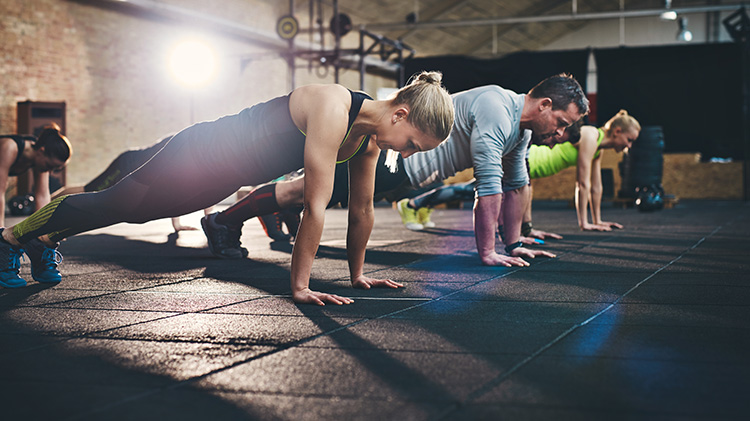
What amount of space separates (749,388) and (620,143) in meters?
4.46

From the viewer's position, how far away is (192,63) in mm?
13375

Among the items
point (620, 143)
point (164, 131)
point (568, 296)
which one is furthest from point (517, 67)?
point (568, 296)

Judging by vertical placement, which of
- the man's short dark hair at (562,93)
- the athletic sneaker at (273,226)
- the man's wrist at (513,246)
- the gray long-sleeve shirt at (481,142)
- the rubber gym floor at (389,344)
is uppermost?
the man's short dark hair at (562,93)

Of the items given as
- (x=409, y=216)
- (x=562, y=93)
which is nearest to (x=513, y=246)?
(x=562, y=93)

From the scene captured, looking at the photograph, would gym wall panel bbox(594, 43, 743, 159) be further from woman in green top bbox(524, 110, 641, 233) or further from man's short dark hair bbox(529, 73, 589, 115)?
man's short dark hair bbox(529, 73, 589, 115)

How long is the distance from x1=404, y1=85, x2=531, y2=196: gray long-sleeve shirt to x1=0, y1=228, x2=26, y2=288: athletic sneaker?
73.0 inches

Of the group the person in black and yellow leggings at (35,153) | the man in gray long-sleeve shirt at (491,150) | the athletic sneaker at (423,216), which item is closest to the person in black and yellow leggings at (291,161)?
the man in gray long-sleeve shirt at (491,150)

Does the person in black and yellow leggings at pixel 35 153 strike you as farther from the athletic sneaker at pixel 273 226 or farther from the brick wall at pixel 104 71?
the brick wall at pixel 104 71

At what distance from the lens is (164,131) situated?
12.9 m

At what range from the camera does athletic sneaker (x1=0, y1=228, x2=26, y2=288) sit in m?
2.77

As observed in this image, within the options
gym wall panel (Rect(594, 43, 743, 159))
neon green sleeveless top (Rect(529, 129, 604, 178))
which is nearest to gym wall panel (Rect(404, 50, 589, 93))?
gym wall panel (Rect(594, 43, 743, 159))

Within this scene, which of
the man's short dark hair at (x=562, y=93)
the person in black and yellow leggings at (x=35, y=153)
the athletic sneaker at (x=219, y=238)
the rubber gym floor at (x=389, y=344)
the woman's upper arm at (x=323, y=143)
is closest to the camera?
the rubber gym floor at (x=389, y=344)

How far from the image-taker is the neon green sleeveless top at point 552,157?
5664mm

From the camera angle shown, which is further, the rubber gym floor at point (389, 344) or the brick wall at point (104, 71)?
the brick wall at point (104, 71)
